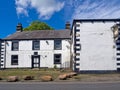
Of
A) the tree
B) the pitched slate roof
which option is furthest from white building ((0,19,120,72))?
the tree

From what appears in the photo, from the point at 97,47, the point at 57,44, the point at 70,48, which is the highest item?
the point at 57,44

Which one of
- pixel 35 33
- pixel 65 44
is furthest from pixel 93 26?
pixel 35 33

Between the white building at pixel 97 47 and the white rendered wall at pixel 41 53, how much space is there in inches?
499

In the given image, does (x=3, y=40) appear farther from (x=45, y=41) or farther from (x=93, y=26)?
(x=93, y=26)

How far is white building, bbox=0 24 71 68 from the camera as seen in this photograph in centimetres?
4244

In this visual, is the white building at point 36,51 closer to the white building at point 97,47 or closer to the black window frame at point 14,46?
the black window frame at point 14,46

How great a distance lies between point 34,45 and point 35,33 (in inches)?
126

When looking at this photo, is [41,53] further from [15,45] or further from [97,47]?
[97,47]

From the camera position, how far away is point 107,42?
95.0 feet

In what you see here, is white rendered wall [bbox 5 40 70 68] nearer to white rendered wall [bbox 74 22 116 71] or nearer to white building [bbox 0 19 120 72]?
white building [bbox 0 19 120 72]

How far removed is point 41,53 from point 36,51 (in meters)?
0.85

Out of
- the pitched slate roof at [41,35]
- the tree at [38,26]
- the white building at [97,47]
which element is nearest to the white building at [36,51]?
the pitched slate roof at [41,35]

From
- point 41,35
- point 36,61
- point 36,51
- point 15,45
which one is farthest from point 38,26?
point 36,61

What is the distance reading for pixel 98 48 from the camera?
95.2 ft
